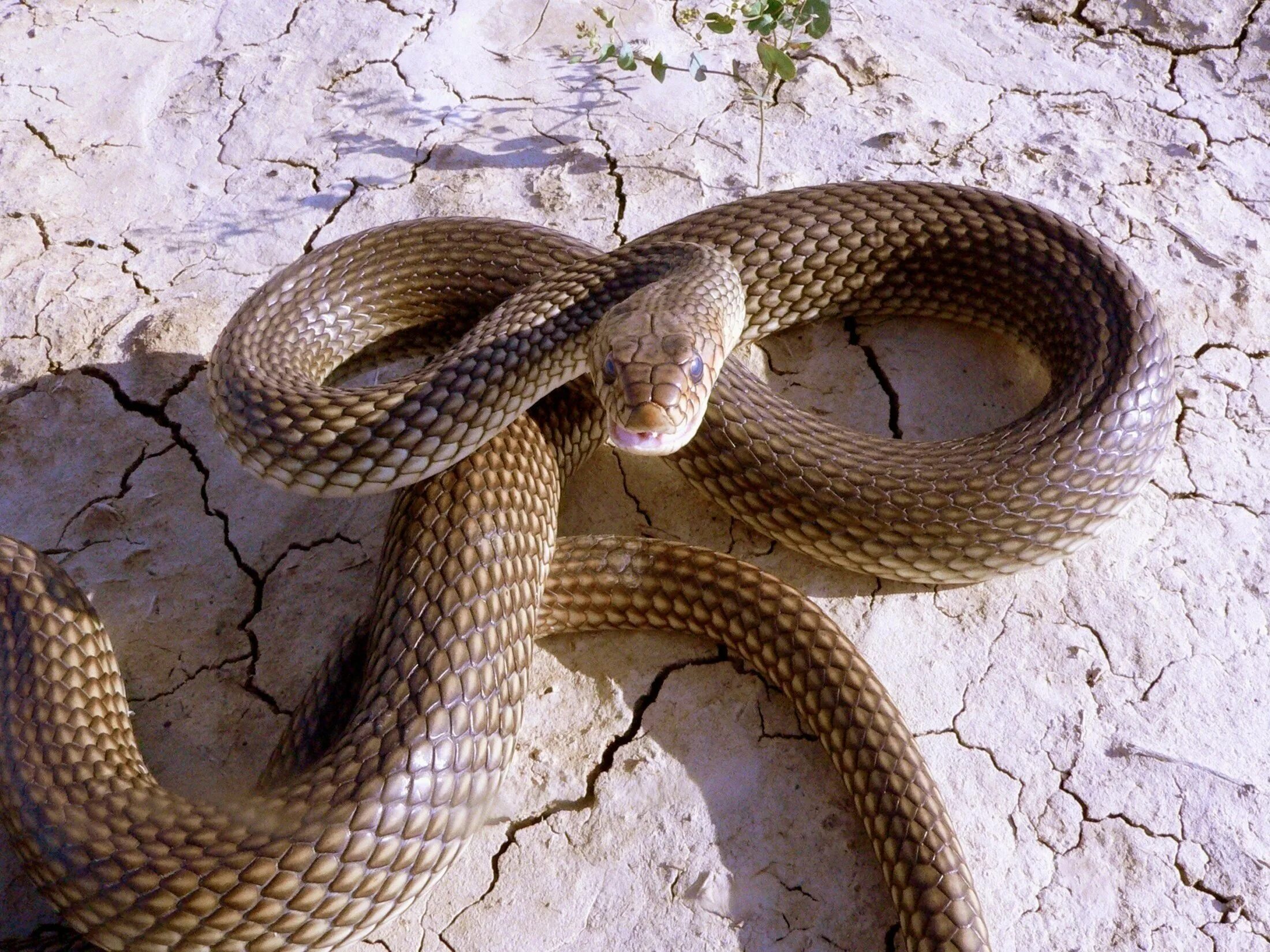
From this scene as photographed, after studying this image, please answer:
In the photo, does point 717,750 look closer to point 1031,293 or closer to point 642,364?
point 642,364

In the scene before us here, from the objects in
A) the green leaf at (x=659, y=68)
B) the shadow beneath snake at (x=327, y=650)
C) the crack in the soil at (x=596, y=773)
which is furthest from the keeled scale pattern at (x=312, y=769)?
the green leaf at (x=659, y=68)

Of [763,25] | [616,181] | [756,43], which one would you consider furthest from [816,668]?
[756,43]

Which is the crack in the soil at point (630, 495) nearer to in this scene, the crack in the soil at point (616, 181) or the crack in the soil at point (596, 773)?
the crack in the soil at point (596, 773)

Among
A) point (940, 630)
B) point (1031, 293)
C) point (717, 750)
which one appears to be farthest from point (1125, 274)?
point (717, 750)

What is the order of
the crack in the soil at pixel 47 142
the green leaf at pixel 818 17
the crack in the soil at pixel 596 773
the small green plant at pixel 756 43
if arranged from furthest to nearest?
the crack in the soil at pixel 47 142, the small green plant at pixel 756 43, the green leaf at pixel 818 17, the crack in the soil at pixel 596 773

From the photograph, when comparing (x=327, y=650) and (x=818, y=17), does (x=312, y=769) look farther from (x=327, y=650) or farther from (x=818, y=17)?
(x=818, y=17)

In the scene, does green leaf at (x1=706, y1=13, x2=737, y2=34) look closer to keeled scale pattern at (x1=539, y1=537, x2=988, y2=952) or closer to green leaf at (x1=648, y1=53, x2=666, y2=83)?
green leaf at (x1=648, y1=53, x2=666, y2=83)
